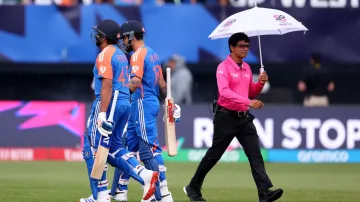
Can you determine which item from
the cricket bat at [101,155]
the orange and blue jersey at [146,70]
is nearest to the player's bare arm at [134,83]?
the orange and blue jersey at [146,70]

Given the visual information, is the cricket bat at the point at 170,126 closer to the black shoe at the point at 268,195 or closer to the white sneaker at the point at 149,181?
the white sneaker at the point at 149,181

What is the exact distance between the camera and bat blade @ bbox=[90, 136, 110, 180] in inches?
468

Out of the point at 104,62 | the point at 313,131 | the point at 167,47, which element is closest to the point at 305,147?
the point at 313,131

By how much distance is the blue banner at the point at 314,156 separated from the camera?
2180 centimetres

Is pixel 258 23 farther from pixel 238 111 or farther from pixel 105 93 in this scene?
pixel 105 93

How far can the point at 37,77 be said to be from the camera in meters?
23.6

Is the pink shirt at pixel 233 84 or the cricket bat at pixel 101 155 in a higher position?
the pink shirt at pixel 233 84

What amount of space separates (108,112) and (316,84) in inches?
447

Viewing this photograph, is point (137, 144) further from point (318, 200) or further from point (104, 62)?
point (318, 200)

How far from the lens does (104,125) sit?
11750 millimetres

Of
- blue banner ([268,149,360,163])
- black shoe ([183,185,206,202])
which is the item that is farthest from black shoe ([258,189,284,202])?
blue banner ([268,149,360,163])

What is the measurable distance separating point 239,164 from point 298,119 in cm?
176

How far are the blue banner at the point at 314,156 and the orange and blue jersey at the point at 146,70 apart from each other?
893 cm

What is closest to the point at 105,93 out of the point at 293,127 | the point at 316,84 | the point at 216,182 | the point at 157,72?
the point at 157,72
